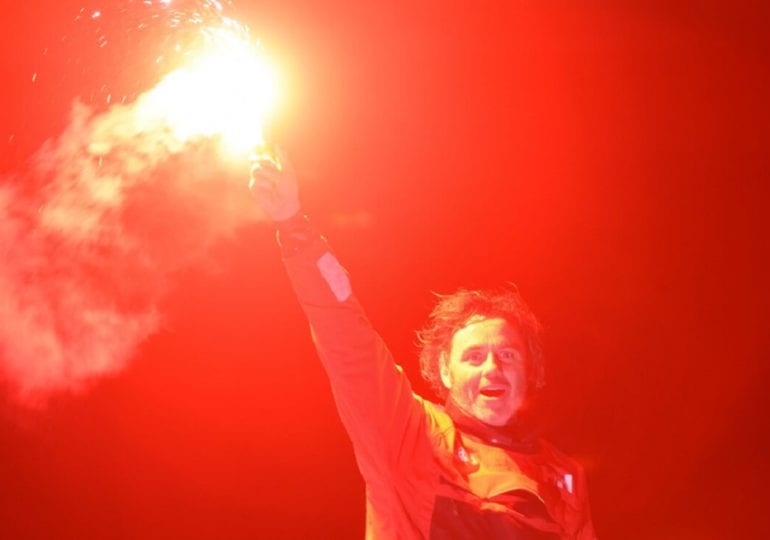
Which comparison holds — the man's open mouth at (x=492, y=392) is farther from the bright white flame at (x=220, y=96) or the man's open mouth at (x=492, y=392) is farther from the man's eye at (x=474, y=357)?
the bright white flame at (x=220, y=96)

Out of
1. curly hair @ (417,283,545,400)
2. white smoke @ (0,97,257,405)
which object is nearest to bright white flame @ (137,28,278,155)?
white smoke @ (0,97,257,405)

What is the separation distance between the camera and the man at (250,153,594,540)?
1899mm

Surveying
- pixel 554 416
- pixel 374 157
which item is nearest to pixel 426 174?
pixel 374 157

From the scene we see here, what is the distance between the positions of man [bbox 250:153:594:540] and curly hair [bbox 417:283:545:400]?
0.24m

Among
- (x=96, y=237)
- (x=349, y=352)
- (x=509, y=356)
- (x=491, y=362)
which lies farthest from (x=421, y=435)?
(x=96, y=237)

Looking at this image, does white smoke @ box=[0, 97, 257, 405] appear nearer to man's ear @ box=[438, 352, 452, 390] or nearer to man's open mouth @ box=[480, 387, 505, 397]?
man's ear @ box=[438, 352, 452, 390]

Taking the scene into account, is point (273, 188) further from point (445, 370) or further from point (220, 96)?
point (445, 370)

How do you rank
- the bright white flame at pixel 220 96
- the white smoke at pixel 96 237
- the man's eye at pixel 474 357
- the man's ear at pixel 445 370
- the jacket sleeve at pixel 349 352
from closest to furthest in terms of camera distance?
the jacket sleeve at pixel 349 352, the bright white flame at pixel 220 96, the man's eye at pixel 474 357, the man's ear at pixel 445 370, the white smoke at pixel 96 237

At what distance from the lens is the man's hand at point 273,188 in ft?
6.21

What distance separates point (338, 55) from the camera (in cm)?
360

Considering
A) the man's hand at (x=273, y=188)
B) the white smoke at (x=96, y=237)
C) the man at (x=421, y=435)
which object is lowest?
the man at (x=421, y=435)

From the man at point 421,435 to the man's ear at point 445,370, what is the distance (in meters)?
A: 0.13

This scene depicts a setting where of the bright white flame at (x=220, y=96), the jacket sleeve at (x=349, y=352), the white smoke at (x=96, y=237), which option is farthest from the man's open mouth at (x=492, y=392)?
the white smoke at (x=96, y=237)

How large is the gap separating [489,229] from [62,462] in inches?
86.8
